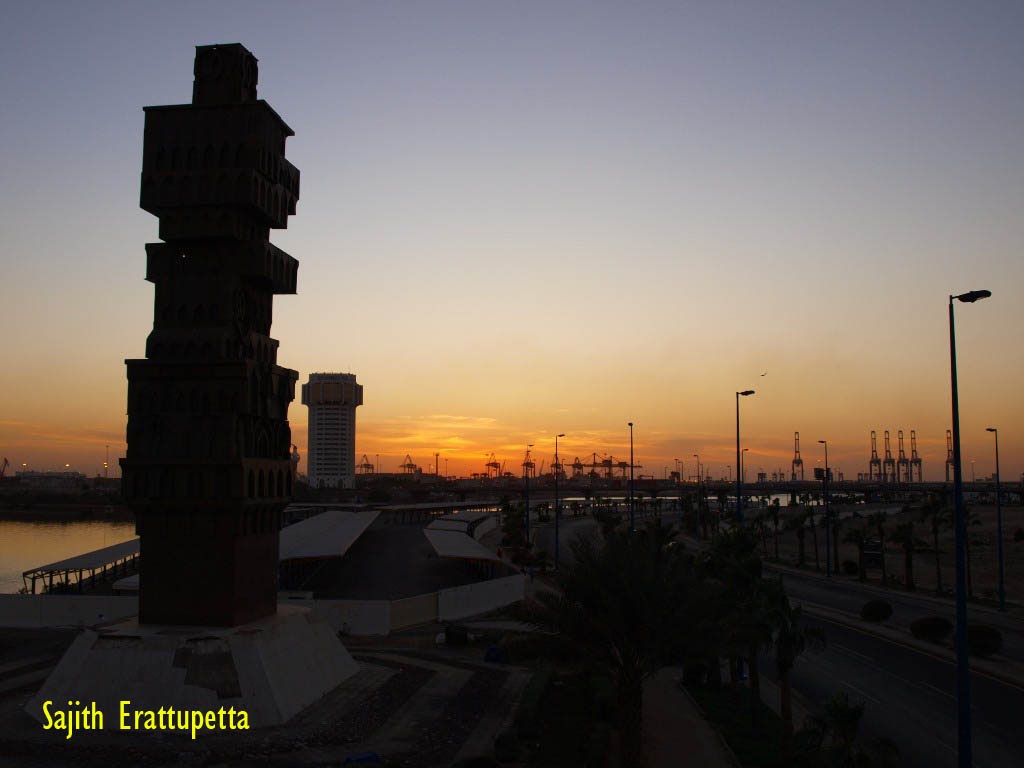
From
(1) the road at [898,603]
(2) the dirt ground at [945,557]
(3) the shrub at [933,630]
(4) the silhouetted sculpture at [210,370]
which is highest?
(4) the silhouetted sculpture at [210,370]

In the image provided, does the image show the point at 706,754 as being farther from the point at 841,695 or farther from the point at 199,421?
the point at 199,421

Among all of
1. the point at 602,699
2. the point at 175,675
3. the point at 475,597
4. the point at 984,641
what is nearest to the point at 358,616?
the point at 475,597

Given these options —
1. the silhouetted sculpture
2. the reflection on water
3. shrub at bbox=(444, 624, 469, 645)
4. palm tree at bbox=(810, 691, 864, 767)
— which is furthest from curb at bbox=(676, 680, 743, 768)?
the reflection on water

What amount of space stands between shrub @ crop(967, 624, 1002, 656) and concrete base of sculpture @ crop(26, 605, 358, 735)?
97.3 ft

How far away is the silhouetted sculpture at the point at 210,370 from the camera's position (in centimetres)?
3019

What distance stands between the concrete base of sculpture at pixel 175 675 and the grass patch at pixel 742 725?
13.9m

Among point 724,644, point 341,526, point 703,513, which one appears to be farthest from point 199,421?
point 703,513

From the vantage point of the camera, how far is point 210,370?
102ft

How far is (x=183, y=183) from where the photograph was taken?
3200cm

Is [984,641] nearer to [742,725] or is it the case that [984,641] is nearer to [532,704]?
[742,725]

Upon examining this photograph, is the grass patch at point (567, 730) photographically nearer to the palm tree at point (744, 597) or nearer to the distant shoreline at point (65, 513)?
the palm tree at point (744, 597)

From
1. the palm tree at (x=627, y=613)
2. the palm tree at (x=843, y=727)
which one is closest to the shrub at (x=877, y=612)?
the palm tree at (x=627, y=613)

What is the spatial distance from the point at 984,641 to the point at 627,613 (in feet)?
80.1

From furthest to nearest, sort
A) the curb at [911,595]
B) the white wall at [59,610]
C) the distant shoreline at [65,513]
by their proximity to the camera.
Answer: the distant shoreline at [65,513], the curb at [911,595], the white wall at [59,610]
